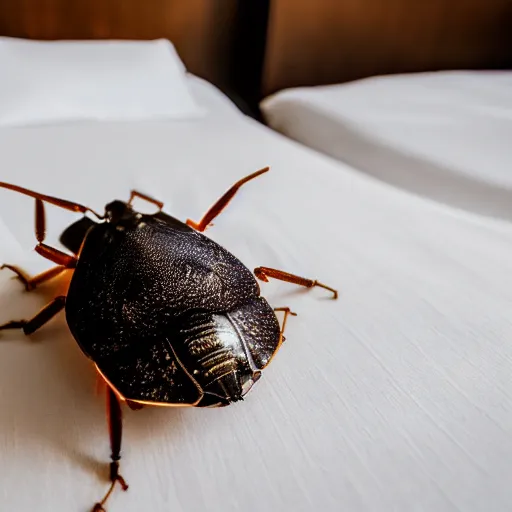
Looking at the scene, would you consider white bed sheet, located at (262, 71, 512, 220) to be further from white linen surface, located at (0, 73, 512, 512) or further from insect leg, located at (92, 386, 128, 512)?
insect leg, located at (92, 386, 128, 512)

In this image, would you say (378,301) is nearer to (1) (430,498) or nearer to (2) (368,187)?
(1) (430,498)

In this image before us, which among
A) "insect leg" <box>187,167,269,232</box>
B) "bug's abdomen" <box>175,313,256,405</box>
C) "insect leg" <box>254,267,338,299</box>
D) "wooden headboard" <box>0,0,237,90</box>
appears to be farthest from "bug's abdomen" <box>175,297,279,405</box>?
"wooden headboard" <box>0,0,237,90</box>

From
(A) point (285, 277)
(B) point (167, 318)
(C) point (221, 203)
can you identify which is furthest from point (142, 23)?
(B) point (167, 318)

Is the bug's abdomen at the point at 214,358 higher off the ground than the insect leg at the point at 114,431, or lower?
higher

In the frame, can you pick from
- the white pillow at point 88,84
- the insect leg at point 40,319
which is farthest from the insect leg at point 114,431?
the white pillow at point 88,84

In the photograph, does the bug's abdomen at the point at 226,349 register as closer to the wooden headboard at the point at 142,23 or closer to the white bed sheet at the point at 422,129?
the white bed sheet at the point at 422,129

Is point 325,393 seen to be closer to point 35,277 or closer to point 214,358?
point 214,358
